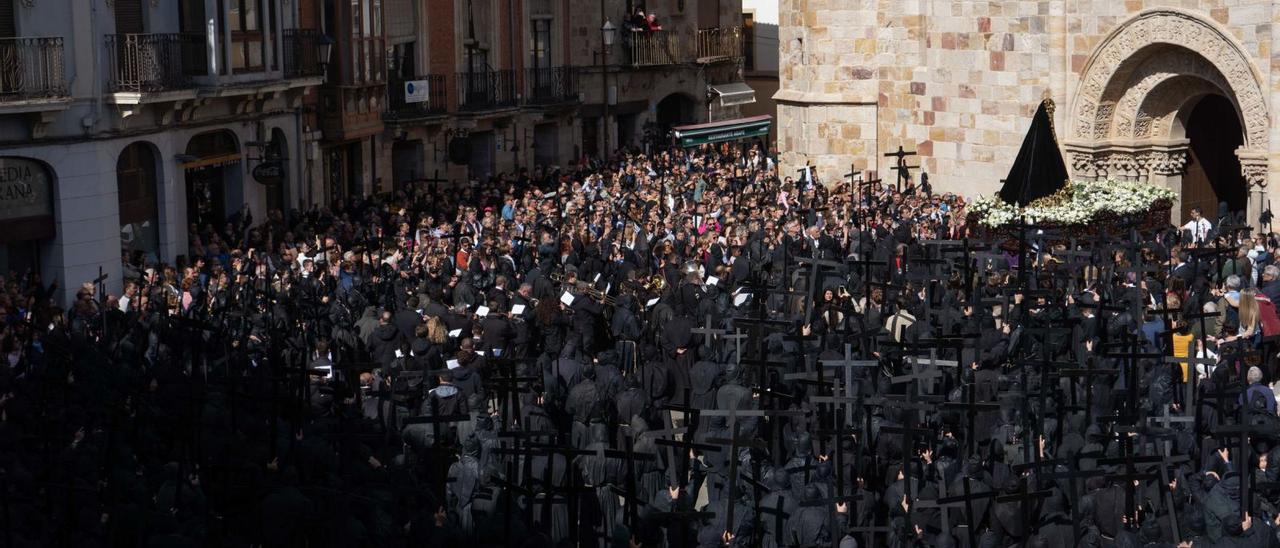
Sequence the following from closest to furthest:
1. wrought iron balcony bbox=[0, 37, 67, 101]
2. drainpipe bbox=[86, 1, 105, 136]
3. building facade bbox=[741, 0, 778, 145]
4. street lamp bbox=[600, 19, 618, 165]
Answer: wrought iron balcony bbox=[0, 37, 67, 101]
drainpipe bbox=[86, 1, 105, 136]
street lamp bbox=[600, 19, 618, 165]
building facade bbox=[741, 0, 778, 145]

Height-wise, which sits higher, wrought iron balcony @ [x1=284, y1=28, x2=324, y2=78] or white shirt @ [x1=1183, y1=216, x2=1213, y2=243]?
wrought iron balcony @ [x1=284, y1=28, x2=324, y2=78]

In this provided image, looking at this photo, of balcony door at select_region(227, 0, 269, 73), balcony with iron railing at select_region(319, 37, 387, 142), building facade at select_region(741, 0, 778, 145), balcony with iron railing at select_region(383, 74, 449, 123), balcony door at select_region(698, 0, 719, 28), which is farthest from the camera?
building facade at select_region(741, 0, 778, 145)

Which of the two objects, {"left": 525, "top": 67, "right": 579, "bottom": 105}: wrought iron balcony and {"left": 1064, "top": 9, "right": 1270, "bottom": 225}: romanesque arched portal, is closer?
{"left": 1064, "top": 9, "right": 1270, "bottom": 225}: romanesque arched portal

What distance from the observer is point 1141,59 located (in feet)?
105

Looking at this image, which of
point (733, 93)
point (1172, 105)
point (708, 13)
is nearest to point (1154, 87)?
point (1172, 105)

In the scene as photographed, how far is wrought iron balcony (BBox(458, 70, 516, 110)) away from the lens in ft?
142

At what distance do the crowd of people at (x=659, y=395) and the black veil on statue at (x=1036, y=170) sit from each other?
1764mm

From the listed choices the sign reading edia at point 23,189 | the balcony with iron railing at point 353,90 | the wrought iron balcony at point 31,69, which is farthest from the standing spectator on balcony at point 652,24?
the sign reading edia at point 23,189

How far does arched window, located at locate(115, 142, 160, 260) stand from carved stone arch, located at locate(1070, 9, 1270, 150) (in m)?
14.0

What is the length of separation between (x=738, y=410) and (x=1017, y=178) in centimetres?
1318

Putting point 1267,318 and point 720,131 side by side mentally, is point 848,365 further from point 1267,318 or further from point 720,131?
point 720,131

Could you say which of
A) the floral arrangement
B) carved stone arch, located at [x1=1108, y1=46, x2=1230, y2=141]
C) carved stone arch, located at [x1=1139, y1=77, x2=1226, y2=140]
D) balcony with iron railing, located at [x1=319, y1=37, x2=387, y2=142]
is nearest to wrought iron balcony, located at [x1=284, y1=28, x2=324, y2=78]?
balcony with iron railing, located at [x1=319, y1=37, x2=387, y2=142]

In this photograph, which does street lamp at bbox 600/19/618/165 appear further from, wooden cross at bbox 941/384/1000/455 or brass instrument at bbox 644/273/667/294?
wooden cross at bbox 941/384/1000/455

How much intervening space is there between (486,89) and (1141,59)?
15.9 m
